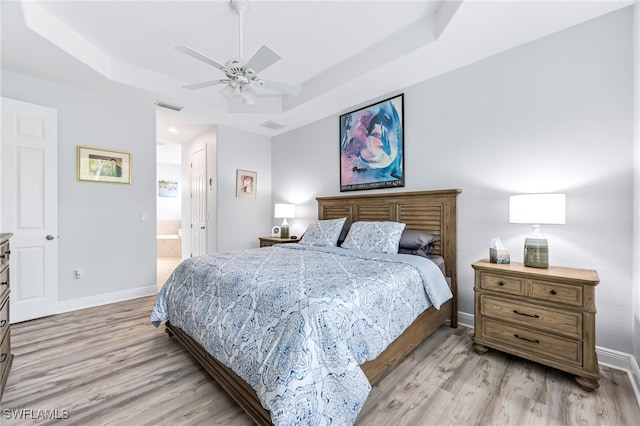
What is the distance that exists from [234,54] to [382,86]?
67.5 inches

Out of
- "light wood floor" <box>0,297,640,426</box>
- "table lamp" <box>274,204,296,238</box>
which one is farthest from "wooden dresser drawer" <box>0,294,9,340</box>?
"table lamp" <box>274,204,296,238</box>

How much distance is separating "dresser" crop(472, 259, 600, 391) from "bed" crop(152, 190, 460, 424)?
1.27ft

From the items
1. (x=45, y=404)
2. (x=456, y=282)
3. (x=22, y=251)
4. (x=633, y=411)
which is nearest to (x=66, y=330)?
(x=22, y=251)

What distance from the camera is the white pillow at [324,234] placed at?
10.6 ft

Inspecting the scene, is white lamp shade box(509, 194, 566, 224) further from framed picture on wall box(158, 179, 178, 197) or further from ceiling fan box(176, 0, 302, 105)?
framed picture on wall box(158, 179, 178, 197)

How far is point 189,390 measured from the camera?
1734mm

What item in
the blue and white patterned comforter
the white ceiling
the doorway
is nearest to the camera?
the blue and white patterned comforter

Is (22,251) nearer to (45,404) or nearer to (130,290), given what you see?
(130,290)

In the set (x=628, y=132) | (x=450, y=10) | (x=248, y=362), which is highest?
(x=450, y=10)

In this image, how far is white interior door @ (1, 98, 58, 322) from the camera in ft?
8.89

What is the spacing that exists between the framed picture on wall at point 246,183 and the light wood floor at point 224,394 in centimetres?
285

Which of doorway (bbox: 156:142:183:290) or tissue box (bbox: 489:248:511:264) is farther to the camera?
doorway (bbox: 156:142:183:290)

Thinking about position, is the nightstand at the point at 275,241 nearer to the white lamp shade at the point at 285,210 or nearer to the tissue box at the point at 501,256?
the white lamp shade at the point at 285,210

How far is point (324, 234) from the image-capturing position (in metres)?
3.32
